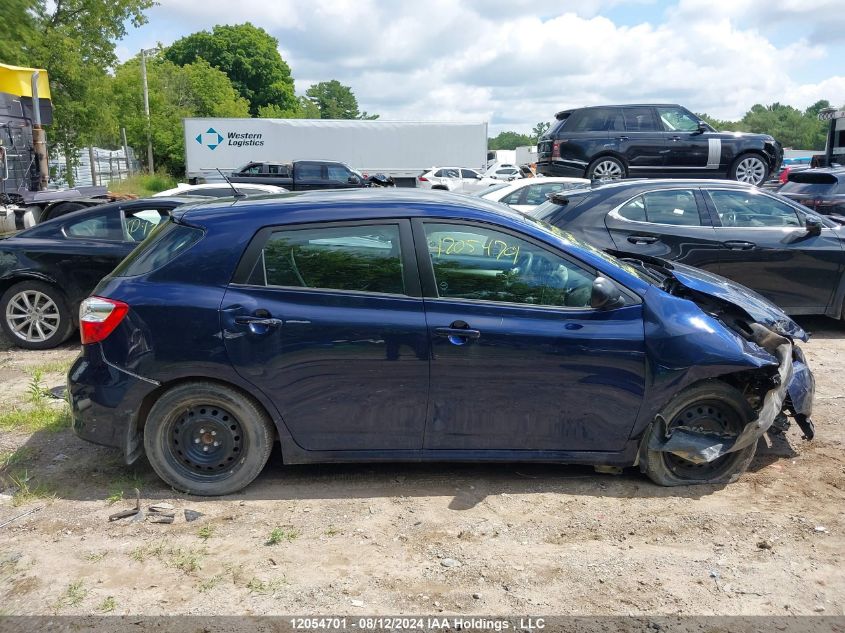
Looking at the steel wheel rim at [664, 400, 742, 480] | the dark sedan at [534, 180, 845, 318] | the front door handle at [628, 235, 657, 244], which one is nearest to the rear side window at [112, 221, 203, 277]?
the steel wheel rim at [664, 400, 742, 480]

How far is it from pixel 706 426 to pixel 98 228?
6.27m

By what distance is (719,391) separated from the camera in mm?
4262

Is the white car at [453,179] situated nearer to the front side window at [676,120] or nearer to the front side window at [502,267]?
the front side window at [676,120]

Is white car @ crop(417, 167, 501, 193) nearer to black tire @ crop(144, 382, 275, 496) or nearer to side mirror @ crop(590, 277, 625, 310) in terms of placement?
side mirror @ crop(590, 277, 625, 310)

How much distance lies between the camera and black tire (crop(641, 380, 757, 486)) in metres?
4.24

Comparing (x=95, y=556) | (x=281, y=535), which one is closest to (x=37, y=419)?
(x=95, y=556)

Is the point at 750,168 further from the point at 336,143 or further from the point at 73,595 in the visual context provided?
the point at 336,143

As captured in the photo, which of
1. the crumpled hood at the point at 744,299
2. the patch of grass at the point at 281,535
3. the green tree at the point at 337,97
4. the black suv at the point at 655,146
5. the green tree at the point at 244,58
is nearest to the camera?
the patch of grass at the point at 281,535

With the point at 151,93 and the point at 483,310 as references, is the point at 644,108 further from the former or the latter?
the point at 151,93

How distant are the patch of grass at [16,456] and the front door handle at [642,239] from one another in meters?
5.55

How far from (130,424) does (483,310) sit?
2115 mm

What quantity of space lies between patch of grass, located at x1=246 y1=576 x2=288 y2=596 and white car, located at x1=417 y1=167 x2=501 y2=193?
25082mm

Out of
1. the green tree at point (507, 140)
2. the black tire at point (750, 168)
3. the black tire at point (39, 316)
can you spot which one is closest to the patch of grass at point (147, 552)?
the black tire at point (39, 316)

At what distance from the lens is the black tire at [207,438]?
13.6ft
